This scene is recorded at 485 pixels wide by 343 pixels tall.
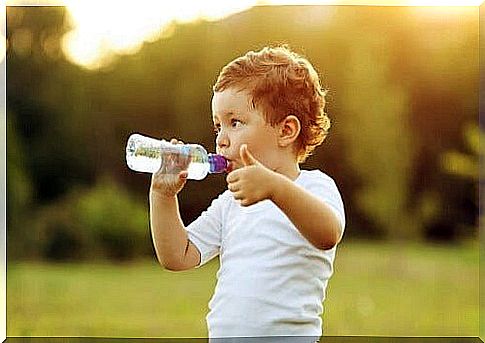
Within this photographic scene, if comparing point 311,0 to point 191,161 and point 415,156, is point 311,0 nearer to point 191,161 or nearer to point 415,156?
point 415,156

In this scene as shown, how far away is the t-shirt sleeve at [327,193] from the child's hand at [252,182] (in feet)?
0.63

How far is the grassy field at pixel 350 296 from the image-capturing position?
3922 mm

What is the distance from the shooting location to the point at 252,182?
2.53 meters

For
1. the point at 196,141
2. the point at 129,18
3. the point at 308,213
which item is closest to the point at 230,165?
the point at 308,213

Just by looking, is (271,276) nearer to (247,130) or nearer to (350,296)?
(247,130)

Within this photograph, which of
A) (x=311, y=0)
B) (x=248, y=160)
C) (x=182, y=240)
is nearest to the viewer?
(x=248, y=160)

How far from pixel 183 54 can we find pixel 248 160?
4.66ft

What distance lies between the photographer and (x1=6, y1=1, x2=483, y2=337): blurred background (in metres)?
3.87

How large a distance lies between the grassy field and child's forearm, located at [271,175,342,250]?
4.22ft

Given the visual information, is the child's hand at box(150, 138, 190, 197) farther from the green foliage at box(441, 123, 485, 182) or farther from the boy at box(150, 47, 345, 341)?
the green foliage at box(441, 123, 485, 182)

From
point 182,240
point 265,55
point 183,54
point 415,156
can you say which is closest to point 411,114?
point 415,156

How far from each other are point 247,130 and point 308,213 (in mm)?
440

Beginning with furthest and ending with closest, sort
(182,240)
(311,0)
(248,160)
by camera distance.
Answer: (311,0), (182,240), (248,160)

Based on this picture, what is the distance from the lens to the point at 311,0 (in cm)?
385
